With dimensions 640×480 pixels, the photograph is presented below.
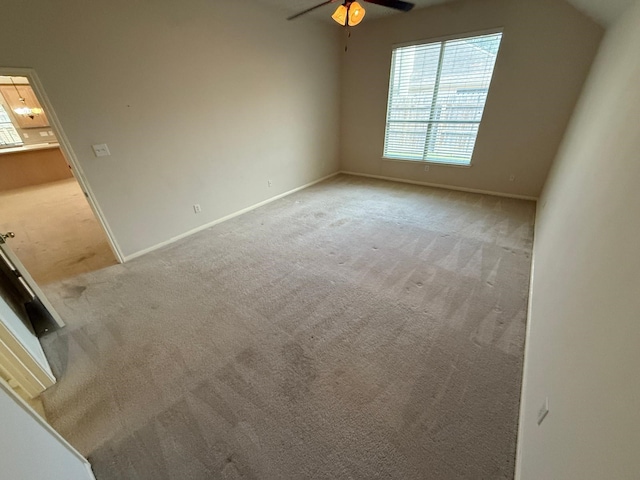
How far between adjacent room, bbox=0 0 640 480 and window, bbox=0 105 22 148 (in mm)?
3516

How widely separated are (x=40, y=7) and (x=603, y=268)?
3931 millimetres

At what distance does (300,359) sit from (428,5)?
4.99 meters

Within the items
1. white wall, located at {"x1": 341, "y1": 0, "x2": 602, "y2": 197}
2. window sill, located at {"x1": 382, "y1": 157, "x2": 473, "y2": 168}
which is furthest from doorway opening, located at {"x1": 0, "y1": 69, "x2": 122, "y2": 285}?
window sill, located at {"x1": 382, "y1": 157, "x2": 473, "y2": 168}

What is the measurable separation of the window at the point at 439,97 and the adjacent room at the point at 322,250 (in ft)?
0.10

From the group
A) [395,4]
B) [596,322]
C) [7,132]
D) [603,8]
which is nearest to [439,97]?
[603,8]

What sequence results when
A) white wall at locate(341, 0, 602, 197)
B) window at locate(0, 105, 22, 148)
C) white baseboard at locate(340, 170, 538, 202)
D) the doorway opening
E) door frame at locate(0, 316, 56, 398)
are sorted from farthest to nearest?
window at locate(0, 105, 22, 148)
white baseboard at locate(340, 170, 538, 202)
white wall at locate(341, 0, 602, 197)
the doorway opening
door frame at locate(0, 316, 56, 398)

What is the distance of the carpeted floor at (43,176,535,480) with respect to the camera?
1.24 metres

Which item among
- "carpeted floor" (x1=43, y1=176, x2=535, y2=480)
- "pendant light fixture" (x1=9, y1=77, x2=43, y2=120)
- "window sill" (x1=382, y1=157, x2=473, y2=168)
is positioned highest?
"pendant light fixture" (x1=9, y1=77, x2=43, y2=120)

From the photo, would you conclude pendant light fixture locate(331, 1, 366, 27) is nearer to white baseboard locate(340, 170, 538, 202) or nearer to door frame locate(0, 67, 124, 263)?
door frame locate(0, 67, 124, 263)

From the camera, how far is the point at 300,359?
1692 mm

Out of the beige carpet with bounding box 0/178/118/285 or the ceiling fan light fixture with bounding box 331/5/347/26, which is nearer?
the ceiling fan light fixture with bounding box 331/5/347/26

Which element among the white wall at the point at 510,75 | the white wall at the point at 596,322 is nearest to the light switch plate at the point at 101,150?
the white wall at the point at 596,322

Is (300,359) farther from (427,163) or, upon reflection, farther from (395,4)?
(427,163)

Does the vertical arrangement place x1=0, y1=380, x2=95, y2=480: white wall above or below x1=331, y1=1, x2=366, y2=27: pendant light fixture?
below
